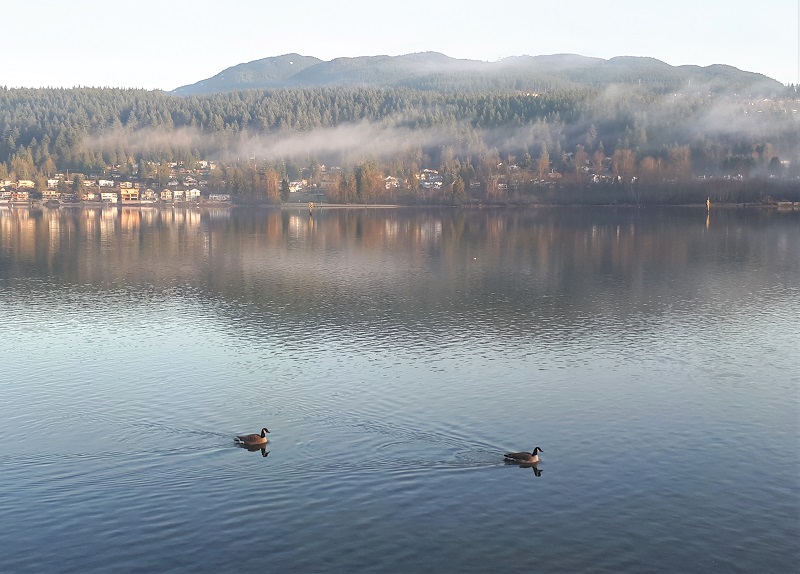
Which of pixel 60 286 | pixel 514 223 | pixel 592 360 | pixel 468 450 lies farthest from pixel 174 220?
pixel 468 450

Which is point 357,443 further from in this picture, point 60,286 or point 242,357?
point 60,286

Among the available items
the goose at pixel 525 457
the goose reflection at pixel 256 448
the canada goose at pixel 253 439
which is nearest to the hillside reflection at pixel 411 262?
the goose at pixel 525 457

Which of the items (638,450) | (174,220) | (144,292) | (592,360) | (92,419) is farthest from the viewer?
(174,220)

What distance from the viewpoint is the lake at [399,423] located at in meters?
25.8

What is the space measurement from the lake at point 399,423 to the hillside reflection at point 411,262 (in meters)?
0.84

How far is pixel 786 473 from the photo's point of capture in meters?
31.6

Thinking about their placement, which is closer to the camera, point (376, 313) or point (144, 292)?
point (376, 313)

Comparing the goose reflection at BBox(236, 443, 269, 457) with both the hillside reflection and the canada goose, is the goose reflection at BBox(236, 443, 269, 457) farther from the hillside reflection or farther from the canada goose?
the hillside reflection

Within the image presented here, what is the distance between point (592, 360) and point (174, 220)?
149484 millimetres

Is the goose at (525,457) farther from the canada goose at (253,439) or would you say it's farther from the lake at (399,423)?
the canada goose at (253,439)

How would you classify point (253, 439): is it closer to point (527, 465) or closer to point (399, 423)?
point (399, 423)

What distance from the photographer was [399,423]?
36500 millimetres

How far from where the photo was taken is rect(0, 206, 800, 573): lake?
1017 inches

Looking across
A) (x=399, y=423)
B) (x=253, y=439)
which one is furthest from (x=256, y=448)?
(x=399, y=423)
